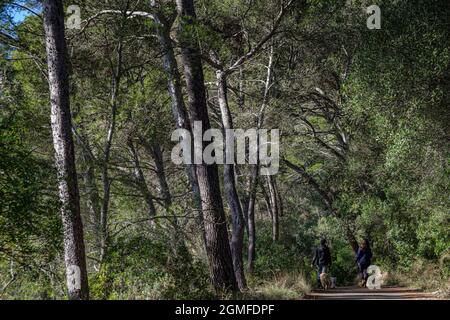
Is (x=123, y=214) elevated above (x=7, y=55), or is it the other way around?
(x=7, y=55)

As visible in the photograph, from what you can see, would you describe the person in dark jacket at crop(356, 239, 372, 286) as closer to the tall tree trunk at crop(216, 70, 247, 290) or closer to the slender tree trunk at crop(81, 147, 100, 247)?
the tall tree trunk at crop(216, 70, 247, 290)

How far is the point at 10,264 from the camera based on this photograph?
39.4ft

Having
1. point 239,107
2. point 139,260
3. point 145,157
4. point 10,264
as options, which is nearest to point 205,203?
point 139,260

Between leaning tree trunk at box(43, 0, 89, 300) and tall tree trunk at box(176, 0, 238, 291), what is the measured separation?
140 inches

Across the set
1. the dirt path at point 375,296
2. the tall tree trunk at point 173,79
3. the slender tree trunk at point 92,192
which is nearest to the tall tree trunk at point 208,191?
the tall tree trunk at point 173,79

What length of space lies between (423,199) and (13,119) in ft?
46.4

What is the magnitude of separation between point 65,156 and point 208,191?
160 inches

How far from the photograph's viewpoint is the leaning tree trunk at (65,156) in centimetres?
1214

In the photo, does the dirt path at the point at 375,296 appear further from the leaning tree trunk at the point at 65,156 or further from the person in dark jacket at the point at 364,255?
the leaning tree trunk at the point at 65,156

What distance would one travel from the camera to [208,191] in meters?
15.5

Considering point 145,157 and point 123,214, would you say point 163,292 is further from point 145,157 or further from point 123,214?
point 145,157

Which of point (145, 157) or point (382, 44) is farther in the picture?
point (145, 157)

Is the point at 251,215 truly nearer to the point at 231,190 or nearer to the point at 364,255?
the point at 364,255

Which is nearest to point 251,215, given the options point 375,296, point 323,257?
point 323,257
